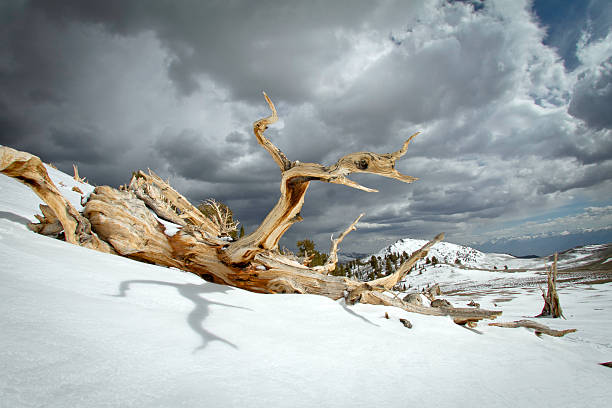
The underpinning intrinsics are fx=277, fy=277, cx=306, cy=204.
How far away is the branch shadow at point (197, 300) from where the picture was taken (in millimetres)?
2325

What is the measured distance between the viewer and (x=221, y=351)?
2.12m

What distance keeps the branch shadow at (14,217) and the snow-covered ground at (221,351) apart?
523 millimetres

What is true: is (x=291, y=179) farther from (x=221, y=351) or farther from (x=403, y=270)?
(x=403, y=270)

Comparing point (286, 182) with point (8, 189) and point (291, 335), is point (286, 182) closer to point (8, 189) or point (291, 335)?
point (291, 335)

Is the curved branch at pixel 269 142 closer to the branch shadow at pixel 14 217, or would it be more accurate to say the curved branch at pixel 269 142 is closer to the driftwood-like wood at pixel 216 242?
the driftwood-like wood at pixel 216 242

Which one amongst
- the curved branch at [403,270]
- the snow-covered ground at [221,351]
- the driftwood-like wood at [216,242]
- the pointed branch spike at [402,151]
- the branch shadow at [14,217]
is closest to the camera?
the snow-covered ground at [221,351]

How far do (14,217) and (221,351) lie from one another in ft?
16.6

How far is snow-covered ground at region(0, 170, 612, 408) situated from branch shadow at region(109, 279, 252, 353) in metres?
0.02

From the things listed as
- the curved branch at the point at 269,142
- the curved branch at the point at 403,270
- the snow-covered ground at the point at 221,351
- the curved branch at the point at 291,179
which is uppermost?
the curved branch at the point at 269,142

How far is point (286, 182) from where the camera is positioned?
4.19 meters

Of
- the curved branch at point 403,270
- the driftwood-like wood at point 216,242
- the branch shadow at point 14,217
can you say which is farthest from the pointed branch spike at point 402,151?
the branch shadow at point 14,217

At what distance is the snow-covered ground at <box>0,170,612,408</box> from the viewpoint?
1.48 metres

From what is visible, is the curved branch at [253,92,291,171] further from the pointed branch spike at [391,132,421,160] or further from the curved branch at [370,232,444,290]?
the curved branch at [370,232,444,290]

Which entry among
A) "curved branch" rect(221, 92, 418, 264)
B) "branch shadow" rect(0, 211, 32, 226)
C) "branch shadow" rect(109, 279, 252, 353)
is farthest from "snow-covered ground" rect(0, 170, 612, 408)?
"curved branch" rect(221, 92, 418, 264)
